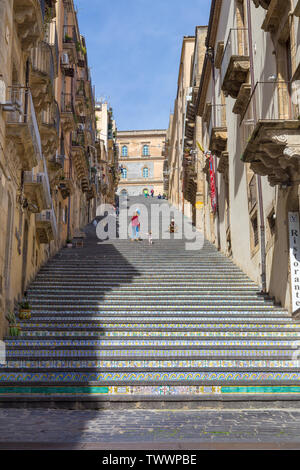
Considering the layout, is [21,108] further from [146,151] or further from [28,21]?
[146,151]

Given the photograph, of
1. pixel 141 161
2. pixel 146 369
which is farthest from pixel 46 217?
pixel 141 161

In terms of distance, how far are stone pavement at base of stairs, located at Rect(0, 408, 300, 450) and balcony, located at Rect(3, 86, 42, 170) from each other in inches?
224

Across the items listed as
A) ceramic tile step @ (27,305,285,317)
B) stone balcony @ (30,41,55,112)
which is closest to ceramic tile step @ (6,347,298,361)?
ceramic tile step @ (27,305,285,317)

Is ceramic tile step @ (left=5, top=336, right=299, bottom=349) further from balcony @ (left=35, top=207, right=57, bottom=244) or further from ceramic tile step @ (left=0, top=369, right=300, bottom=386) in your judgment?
balcony @ (left=35, top=207, right=57, bottom=244)

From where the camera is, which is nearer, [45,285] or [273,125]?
[273,125]

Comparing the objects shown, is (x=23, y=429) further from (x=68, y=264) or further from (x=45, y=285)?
(x=68, y=264)

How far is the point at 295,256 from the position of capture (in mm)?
11648

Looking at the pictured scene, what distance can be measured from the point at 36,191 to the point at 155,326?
5000mm

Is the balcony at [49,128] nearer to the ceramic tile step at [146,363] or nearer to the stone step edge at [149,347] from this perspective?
the stone step edge at [149,347]

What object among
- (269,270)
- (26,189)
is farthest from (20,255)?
(269,270)

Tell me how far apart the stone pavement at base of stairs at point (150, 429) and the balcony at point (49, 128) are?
10.1m

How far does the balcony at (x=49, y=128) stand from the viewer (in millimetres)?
16156

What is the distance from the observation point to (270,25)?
11977 millimetres
